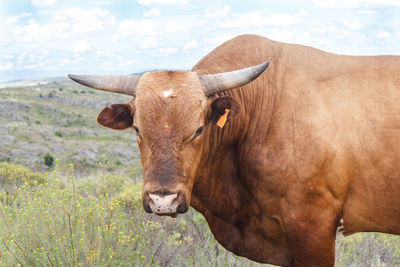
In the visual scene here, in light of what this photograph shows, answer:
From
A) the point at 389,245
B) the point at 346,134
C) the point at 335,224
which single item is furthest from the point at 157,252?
the point at 389,245

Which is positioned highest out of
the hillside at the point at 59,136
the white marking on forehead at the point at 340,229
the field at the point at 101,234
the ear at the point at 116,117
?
the ear at the point at 116,117

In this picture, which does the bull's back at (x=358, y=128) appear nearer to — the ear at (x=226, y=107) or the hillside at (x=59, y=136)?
the ear at (x=226, y=107)

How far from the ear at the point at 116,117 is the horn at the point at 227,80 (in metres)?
0.85

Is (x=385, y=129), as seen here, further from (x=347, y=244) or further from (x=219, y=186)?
(x=347, y=244)

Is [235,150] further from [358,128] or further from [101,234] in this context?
[101,234]

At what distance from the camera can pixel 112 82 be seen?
4.32m

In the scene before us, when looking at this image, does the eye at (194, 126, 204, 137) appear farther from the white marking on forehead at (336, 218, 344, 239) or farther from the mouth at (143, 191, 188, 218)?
the white marking on forehead at (336, 218, 344, 239)

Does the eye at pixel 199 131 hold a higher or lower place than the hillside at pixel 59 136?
higher

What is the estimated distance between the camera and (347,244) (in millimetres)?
7910

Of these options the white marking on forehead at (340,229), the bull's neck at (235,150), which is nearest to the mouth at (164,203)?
the bull's neck at (235,150)

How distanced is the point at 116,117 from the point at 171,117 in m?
0.91

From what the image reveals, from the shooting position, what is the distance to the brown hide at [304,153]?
415 centimetres

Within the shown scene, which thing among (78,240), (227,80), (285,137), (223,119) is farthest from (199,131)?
(78,240)

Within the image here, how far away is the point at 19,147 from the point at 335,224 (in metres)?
31.7
